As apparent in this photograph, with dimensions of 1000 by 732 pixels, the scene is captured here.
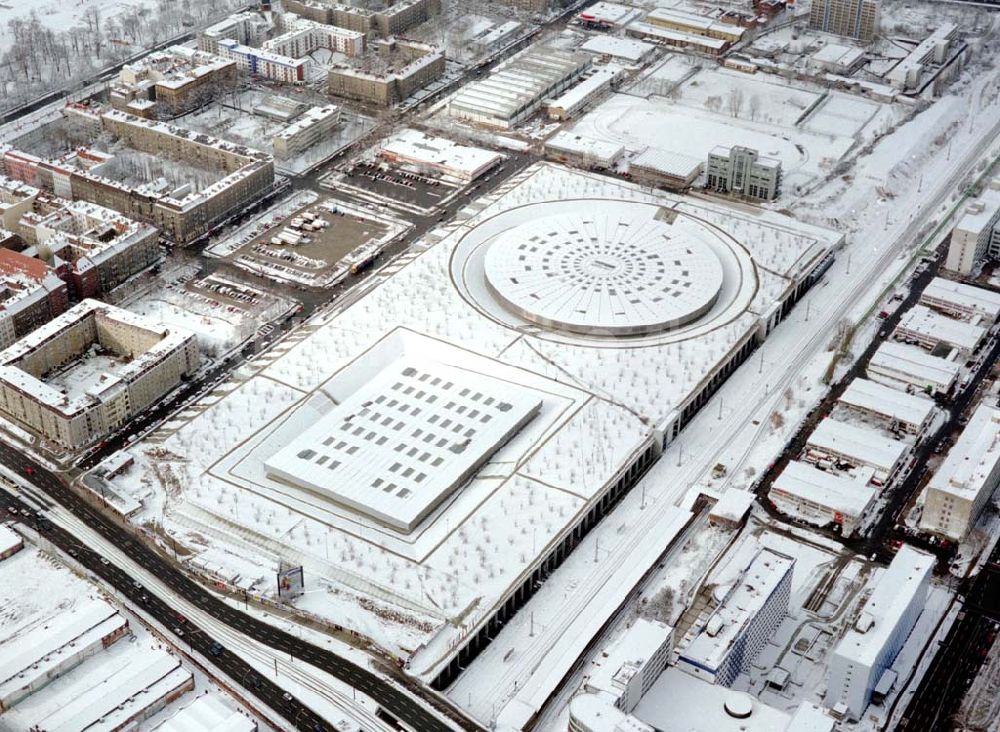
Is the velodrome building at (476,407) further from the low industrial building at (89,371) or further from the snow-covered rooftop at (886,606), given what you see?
the snow-covered rooftop at (886,606)

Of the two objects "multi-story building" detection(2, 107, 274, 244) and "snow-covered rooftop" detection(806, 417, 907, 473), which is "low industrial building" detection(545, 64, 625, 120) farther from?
"snow-covered rooftop" detection(806, 417, 907, 473)

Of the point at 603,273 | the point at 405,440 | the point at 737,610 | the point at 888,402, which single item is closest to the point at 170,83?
the point at 603,273

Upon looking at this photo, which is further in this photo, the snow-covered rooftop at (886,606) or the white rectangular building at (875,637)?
the snow-covered rooftop at (886,606)

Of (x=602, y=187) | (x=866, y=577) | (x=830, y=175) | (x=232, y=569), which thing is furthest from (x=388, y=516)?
(x=830, y=175)

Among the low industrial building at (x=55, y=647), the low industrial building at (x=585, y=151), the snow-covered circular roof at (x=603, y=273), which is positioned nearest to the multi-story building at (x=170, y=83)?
the low industrial building at (x=585, y=151)

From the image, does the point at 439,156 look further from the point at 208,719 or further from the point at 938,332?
the point at 208,719

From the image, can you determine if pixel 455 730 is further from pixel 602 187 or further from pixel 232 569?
pixel 602 187
